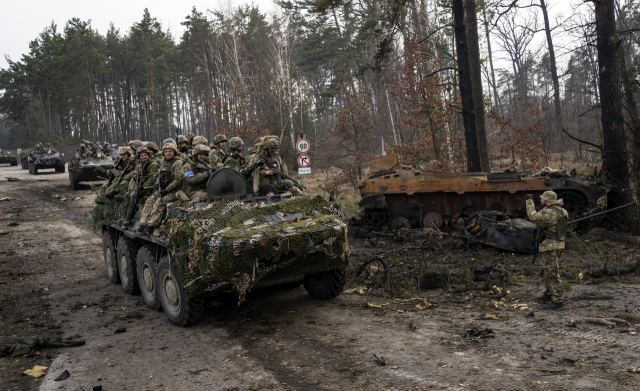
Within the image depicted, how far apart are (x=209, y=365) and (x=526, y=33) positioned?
41.8 metres

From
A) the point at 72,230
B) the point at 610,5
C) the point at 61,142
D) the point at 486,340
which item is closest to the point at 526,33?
the point at 610,5

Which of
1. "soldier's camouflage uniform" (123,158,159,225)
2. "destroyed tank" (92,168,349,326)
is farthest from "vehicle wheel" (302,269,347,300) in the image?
"soldier's camouflage uniform" (123,158,159,225)

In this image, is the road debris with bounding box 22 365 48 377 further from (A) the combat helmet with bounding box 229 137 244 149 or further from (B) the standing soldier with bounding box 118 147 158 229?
(A) the combat helmet with bounding box 229 137 244 149

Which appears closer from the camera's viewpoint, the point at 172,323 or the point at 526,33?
the point at 172,323

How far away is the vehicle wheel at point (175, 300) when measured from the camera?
684cm

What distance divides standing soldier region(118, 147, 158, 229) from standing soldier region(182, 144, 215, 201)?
1.03m

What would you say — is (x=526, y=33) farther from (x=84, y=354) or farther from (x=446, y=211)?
(x=84, y=354)

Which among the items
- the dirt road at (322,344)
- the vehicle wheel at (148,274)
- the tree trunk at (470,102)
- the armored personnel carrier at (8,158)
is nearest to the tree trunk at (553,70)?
the tree trunk at (470,102)

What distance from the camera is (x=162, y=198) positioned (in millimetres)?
7742

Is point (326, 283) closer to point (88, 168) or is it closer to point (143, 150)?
point (143, 150)

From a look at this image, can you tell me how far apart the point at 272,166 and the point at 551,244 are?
4.19 meters

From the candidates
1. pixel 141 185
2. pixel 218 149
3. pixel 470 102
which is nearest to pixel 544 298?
pixel 218 149

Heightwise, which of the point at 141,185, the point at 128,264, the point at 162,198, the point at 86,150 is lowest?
the point at 128,264

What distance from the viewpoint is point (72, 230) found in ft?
52.5
